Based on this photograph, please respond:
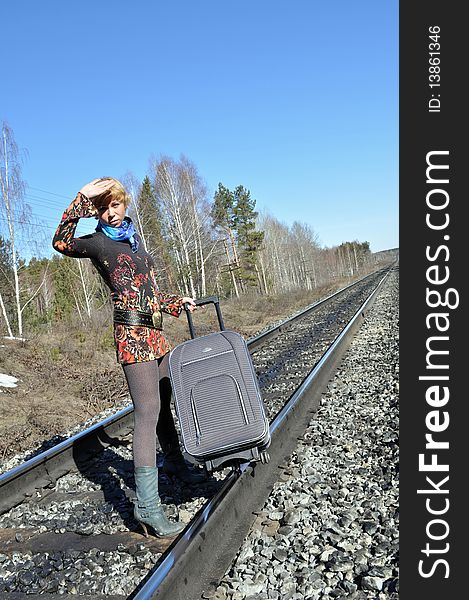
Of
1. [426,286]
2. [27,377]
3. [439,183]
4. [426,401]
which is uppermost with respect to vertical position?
[439,183]

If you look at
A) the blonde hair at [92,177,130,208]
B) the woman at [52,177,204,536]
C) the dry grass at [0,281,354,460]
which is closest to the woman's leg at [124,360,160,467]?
the woman at [52,177,204,536]

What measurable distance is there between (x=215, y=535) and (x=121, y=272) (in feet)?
4.79

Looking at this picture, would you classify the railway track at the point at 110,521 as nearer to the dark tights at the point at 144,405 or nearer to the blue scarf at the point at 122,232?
the dark tights at the point at 144,405

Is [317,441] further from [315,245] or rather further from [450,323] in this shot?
[315,245]

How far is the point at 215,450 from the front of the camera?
9.91ft

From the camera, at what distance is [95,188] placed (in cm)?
281

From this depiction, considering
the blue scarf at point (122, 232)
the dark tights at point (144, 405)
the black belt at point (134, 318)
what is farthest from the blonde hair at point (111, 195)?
the dark tights at point (144, 405)

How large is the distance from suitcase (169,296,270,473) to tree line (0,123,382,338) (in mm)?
14630

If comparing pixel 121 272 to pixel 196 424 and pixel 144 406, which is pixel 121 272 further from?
pixel 196 424

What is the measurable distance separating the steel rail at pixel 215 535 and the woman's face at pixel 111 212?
1.62 metres

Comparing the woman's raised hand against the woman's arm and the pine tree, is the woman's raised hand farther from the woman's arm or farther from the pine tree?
the pine tree

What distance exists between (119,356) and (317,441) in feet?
7.40

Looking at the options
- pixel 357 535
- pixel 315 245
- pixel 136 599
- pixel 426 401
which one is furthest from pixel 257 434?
pixel 315 245

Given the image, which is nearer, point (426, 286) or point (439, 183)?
point (426, 286)
